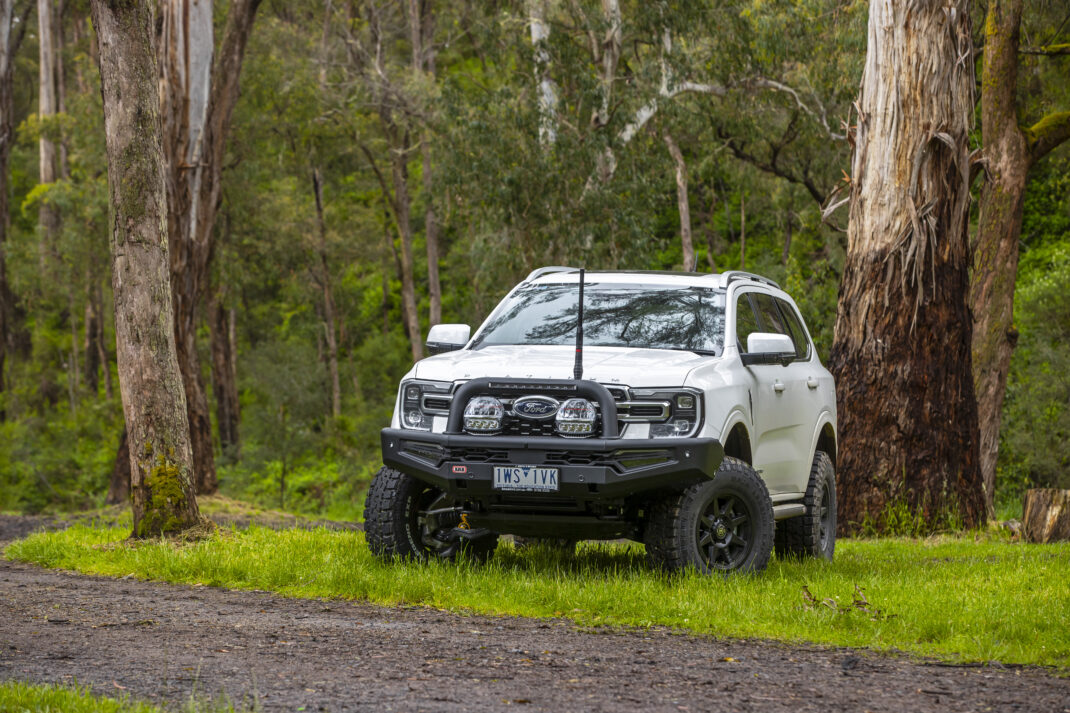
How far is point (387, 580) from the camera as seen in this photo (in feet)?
23.9

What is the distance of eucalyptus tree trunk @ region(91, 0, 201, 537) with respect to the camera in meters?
9.82

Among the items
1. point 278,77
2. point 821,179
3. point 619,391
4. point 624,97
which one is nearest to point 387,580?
point 619,391

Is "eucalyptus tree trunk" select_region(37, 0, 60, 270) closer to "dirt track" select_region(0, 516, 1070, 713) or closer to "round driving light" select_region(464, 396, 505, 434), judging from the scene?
"round driving light" select_region(464, 396, 505, 434)

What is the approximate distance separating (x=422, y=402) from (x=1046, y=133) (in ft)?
45.2

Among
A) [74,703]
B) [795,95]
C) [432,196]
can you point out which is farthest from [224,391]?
[74,703]

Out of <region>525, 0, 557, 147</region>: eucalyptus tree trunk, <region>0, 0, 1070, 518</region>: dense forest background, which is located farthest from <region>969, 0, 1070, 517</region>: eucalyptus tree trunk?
<region>525, 0, 557, 147</region>: eucalyptus tree trunk

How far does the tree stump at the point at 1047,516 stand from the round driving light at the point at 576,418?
6990mm

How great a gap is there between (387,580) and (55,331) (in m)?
44.3

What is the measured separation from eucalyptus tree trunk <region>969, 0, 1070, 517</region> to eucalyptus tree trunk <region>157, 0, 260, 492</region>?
419 inches

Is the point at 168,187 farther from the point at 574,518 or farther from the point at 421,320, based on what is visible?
the point at 421,320

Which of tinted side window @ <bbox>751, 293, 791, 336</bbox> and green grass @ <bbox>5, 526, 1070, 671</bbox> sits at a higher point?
tinted side window @ <bbox>751, 293, 791, 336</bbox>

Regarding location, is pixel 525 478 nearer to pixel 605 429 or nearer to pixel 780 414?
pixel 605 429

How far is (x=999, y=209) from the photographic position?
17422mm

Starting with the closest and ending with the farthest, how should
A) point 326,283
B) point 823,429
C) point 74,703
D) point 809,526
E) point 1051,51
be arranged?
point 74,703
point 809,526
point 823,429
point 1051,51
point 326,283
